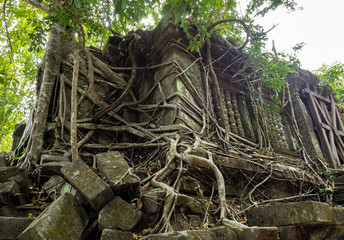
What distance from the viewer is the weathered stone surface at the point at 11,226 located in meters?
1.80

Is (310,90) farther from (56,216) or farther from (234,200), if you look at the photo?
(56,216)


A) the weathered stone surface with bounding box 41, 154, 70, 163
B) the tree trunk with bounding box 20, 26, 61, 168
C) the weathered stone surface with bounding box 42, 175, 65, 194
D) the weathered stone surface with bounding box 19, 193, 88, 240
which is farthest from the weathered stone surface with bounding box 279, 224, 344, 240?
the tree trunk with bounding box 20, 26, 61, 168

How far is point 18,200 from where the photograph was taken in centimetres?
232

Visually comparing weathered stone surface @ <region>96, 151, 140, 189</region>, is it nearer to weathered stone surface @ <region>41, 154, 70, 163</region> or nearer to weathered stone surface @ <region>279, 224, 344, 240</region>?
weathered stone surface @ <region>41, 154, 70, 163</region>

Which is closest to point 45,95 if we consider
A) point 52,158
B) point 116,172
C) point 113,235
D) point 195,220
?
point 52,158

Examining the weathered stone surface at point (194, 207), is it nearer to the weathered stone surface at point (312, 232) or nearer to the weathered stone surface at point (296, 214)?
the weathered stone surface at point (296, 214)

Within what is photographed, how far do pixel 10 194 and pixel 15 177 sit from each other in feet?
0.95

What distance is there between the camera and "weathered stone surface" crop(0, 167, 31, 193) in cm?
244

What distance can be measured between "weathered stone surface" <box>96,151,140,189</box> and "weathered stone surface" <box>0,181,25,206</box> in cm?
84

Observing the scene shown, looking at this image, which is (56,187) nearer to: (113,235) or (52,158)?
(52,158)

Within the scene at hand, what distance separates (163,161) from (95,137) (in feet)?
4.80

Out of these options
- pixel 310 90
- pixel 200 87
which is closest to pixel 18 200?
pixel 200 87

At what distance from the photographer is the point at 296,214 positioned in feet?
5.98

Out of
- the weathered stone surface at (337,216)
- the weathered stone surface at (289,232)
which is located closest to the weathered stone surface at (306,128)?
the weathered stone surface at (337,216)
